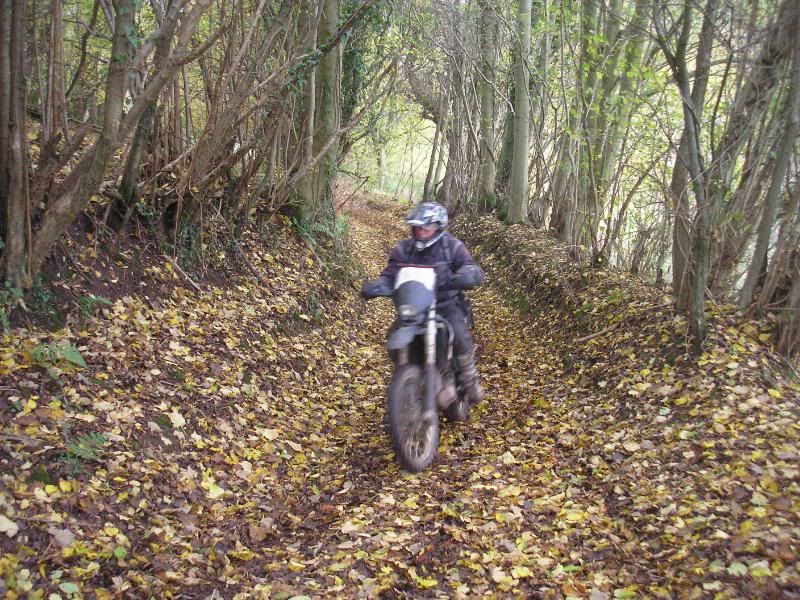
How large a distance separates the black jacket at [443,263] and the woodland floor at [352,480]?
1.59 m

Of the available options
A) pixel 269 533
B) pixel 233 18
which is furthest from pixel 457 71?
pixel 269 533

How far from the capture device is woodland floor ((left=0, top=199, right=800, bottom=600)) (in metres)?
3.64

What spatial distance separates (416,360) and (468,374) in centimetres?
83

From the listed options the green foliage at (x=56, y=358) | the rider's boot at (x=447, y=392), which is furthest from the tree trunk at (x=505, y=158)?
the green foliage at (x=56, y=358)

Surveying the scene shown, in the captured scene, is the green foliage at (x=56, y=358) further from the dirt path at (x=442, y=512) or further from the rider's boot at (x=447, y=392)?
the rider's boot at (x=447, y=392)

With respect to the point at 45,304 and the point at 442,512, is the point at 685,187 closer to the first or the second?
the point at 442,512

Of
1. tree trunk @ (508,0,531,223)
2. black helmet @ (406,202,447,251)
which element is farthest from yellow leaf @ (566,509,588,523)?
tree trunk @ (508,0,531,223)

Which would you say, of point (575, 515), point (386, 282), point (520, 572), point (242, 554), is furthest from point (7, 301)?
point (575, 515)

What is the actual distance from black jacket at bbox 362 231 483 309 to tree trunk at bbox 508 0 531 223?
844 centimetres

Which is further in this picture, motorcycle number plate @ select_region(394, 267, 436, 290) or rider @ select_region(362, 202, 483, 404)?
rider @ select_region(362, 202, 483, 404)

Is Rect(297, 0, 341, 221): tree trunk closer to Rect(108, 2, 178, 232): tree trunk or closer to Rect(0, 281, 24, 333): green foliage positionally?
Rect(108, 2, 178, 232): tree trunk

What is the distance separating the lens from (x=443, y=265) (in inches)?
225

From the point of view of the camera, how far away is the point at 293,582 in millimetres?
3762

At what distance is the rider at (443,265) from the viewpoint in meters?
5.59
